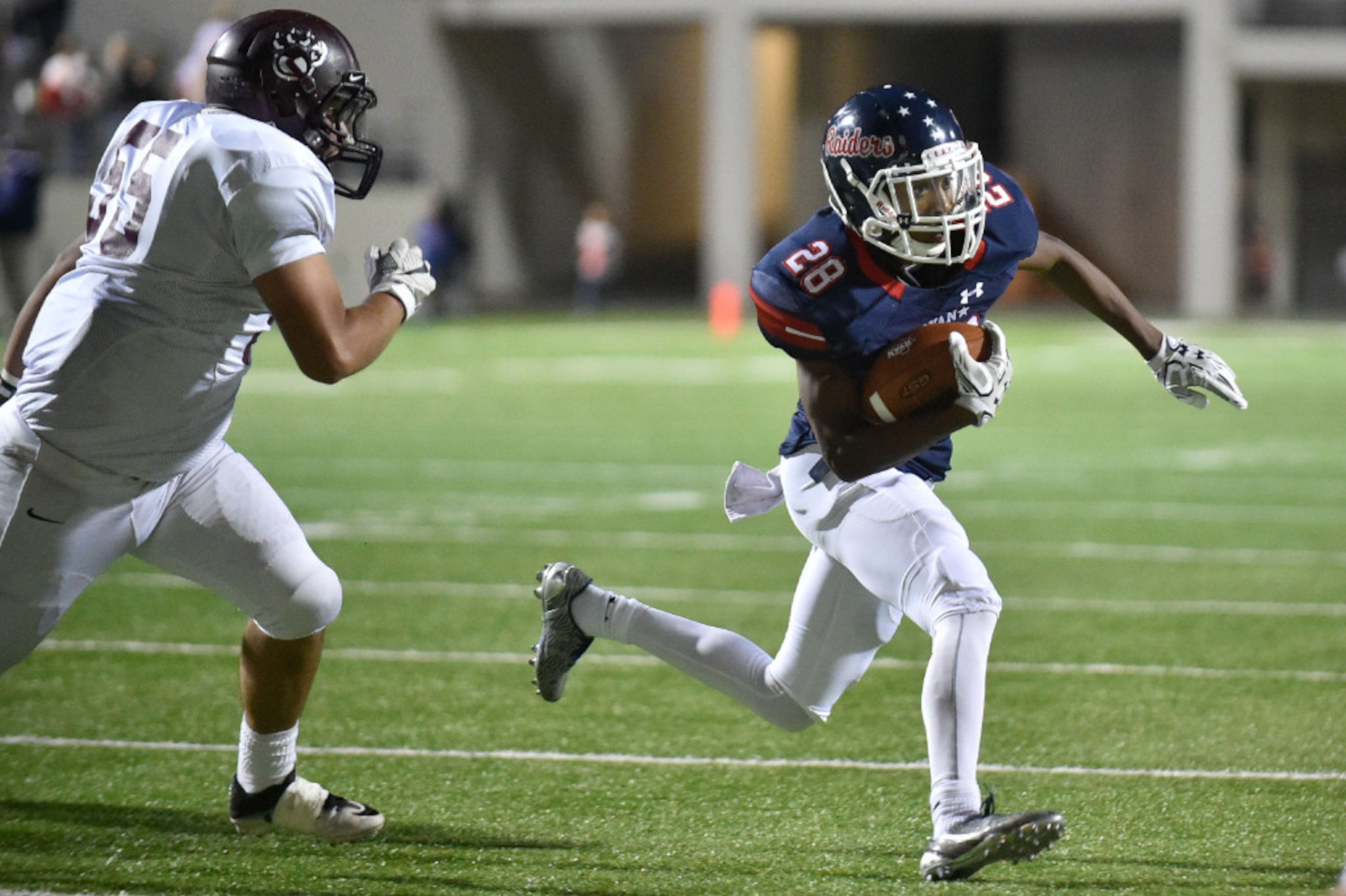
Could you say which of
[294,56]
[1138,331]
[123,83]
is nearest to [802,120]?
[123,83]

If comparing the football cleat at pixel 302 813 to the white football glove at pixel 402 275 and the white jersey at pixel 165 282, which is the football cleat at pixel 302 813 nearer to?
the white jersey at pixel 165 282

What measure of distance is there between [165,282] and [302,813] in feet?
3.85

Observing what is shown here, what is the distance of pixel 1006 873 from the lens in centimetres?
353

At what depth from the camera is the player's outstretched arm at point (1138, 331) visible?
385 centimetres

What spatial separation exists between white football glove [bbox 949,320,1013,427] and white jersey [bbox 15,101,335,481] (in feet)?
3.77

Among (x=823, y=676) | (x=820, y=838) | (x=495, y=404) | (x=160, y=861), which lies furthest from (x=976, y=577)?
(x=495, y=404)

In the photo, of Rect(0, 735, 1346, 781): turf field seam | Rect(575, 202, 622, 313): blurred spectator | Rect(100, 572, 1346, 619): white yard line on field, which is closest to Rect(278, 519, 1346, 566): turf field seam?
Rect(100, 572, 1346, 619): white yard line on field

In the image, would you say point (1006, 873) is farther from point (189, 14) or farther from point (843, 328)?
point (189, 14)

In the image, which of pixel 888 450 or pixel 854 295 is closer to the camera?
pixel 888 450

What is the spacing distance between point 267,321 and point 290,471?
20.6 ft

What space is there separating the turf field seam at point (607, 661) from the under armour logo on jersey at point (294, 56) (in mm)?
2576

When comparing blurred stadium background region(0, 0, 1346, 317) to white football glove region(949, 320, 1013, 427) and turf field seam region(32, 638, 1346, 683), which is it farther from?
white football glove region(949, 320, 1013, 427)

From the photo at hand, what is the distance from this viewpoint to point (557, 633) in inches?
158

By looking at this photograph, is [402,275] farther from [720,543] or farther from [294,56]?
[720,543]
